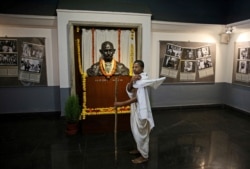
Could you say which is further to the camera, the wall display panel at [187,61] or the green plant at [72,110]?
the wall display panel at [187,61]

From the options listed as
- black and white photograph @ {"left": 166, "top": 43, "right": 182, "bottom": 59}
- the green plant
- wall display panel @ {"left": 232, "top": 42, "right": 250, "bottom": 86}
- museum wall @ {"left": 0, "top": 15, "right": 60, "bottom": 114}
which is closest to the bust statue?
the green plant

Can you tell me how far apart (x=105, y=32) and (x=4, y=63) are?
2550mm

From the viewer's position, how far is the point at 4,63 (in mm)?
4992

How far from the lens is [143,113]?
288 cm

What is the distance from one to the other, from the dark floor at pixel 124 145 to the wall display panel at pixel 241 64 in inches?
42.8

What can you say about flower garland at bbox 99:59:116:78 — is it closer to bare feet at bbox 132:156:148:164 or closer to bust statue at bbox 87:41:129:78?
bust statue at bbox 87:41:129:78

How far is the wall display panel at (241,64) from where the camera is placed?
5.38m

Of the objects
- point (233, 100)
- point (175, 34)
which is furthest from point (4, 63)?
point (233, 100)

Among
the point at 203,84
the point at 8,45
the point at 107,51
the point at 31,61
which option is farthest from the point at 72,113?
the point at 203,84

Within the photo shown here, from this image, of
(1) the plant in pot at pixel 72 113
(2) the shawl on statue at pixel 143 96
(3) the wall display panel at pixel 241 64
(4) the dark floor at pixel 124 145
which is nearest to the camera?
(2) the shawl on statue at pixel 143 96

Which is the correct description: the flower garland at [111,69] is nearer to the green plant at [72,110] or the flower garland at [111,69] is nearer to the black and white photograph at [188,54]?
the green plant at [72,110]

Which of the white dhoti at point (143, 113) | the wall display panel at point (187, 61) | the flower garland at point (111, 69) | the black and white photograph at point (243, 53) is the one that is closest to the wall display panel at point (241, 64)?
the black and white photograph at point (243, 53)

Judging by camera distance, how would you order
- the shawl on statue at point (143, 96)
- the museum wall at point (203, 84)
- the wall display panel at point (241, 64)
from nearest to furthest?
the shawl on statue at point (143, 96) < the wall display panel at point (241, 64) < the museum wall at point (203, 84)

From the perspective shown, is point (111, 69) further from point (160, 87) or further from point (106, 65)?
point (160, 87)
